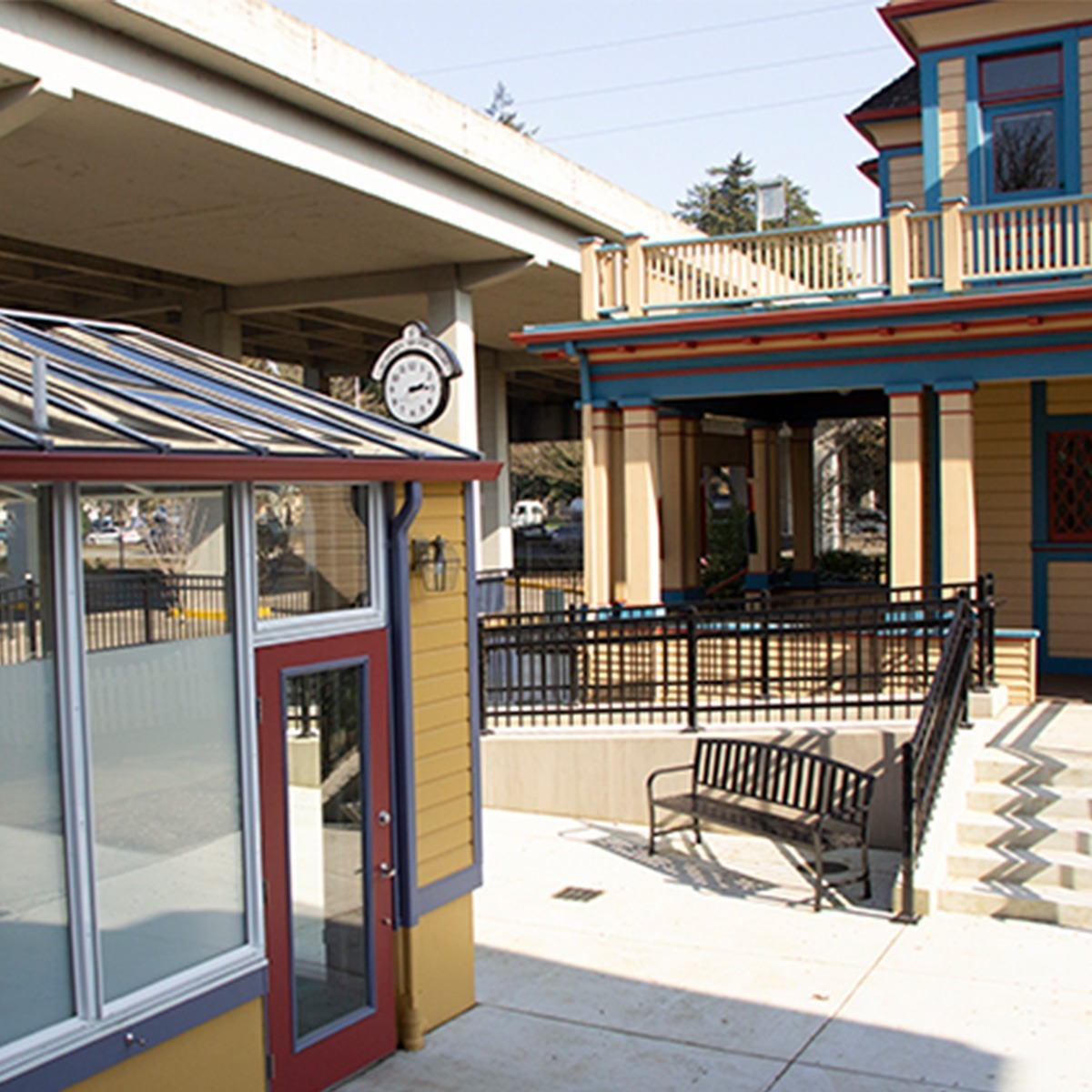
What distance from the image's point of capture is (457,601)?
7.29 metres

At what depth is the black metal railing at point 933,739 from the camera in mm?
8531

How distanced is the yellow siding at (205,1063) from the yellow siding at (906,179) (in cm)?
1523

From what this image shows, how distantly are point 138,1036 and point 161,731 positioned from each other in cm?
124

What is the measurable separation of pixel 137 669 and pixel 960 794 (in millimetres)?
6619

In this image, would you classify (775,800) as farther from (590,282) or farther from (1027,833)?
(590,282)

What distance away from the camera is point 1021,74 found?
15.0 meters

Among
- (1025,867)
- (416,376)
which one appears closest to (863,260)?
(416,376)

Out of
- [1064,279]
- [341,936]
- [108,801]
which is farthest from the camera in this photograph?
[1064,279]

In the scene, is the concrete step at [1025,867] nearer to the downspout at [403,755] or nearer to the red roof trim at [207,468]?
the downspout at [403,755]

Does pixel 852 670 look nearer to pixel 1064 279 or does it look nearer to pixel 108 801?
pixel 1064 279

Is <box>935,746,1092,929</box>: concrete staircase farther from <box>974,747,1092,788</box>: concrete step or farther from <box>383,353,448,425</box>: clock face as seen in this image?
<box>383,353,448,425</box>: clock face

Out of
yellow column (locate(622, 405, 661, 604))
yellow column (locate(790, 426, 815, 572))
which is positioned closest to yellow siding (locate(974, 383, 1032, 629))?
yellow column (locate(622, 405, 661, 604))

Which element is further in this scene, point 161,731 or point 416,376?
point 416,376

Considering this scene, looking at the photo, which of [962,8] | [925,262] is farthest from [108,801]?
[962,8]
